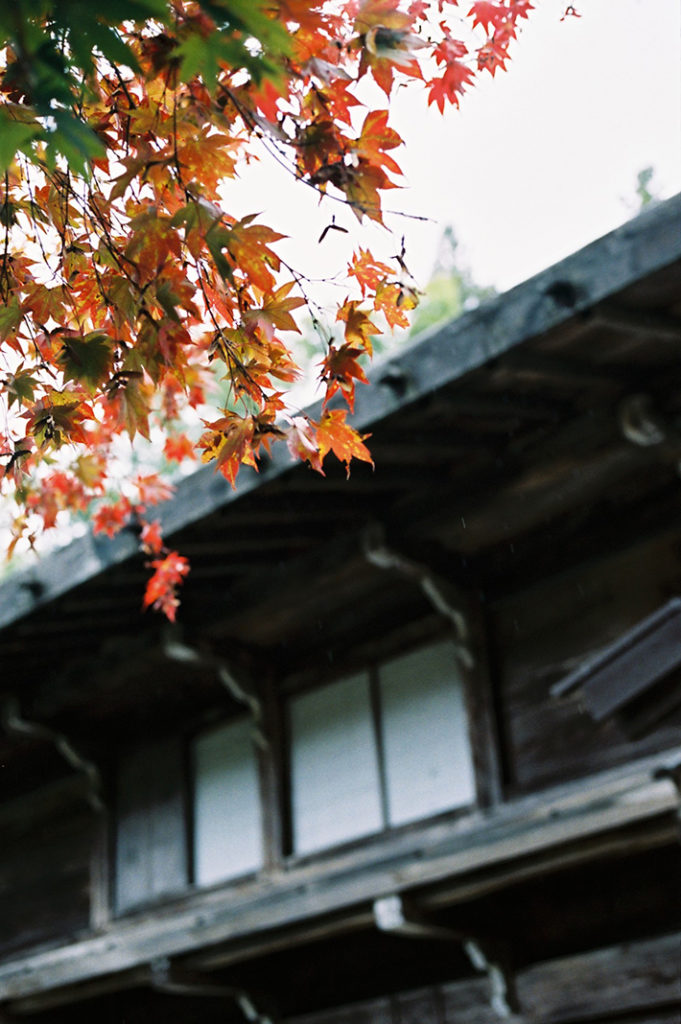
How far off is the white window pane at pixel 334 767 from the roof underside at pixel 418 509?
0.26 metres

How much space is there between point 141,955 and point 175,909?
1.18 metres

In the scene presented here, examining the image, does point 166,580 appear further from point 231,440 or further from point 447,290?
point 447,290

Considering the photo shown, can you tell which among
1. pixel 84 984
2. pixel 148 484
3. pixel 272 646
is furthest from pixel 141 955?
pixel 148 484

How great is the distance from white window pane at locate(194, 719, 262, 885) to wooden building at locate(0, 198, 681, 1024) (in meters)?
0.02

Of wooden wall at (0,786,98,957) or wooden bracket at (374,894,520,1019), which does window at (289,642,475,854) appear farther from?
A: wooden wall at (0,786,98,957)

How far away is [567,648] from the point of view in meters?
6.39

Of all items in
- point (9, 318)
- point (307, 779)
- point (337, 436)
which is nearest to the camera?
point (9, 318)

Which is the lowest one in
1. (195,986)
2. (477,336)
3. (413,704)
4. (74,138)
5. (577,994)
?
(577,994)

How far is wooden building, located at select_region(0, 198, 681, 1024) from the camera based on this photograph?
5176mm

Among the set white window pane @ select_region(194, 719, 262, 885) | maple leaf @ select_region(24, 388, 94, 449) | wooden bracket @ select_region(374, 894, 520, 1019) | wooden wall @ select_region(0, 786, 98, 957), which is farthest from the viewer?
wooden wall @ select_region(0, 786, 98, 957)

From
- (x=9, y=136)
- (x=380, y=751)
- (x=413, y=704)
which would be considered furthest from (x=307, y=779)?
(x=9, y=136)

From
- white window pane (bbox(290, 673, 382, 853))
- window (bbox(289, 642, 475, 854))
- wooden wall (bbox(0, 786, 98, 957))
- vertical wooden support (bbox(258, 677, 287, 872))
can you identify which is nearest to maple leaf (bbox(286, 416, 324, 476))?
window (bbox(289, 642, 475, 854))

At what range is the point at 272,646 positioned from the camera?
25.4 feet

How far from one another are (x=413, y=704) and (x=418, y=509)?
1173 mm
